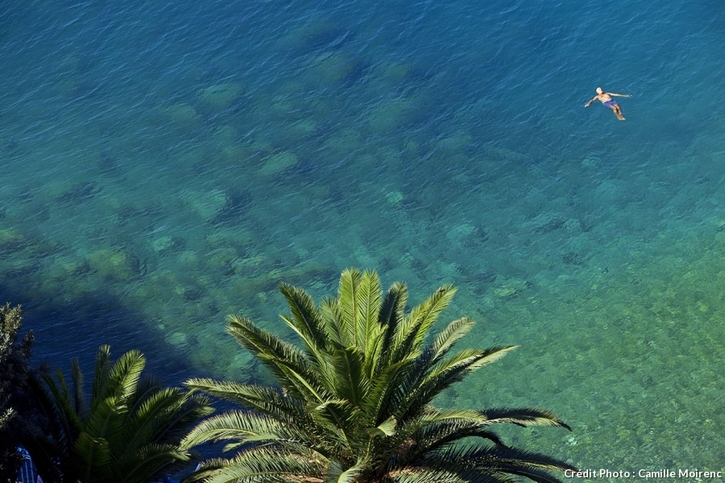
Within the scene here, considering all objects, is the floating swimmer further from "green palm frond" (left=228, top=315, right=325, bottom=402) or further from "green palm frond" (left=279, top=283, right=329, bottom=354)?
"green palm frond" (left=228, top=315, right=325, bottom=402)

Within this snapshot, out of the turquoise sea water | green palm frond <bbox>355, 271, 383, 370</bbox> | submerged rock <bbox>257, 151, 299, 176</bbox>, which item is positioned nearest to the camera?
green palm frond <bbox>355, 271, 383, 370</bbox>

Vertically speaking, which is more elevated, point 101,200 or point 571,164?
point 101,200

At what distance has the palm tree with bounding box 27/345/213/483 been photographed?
19000 millimetres

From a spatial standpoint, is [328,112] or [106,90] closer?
[328,112]

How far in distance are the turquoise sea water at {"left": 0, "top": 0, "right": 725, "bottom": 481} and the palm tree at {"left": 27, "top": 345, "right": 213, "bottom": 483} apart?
940 centimetres

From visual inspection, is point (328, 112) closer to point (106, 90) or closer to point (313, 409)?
point (106, 90)

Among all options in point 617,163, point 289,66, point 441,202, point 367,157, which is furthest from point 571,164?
point 289,66

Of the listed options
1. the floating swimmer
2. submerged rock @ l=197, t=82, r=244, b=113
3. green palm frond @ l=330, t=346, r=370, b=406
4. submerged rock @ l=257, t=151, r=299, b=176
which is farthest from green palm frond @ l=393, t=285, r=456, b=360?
submerged rock @ l=197, t=82, r=244, b=113

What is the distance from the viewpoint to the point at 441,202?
3691 cm

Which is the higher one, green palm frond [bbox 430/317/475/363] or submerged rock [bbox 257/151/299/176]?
submerged rock [bbox 257/151/299/176]

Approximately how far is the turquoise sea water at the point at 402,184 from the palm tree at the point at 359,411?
8.99 meters

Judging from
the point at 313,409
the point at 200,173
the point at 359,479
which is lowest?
the point at 359,479

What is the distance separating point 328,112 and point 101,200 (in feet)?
33.4

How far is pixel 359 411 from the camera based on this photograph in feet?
55.2
